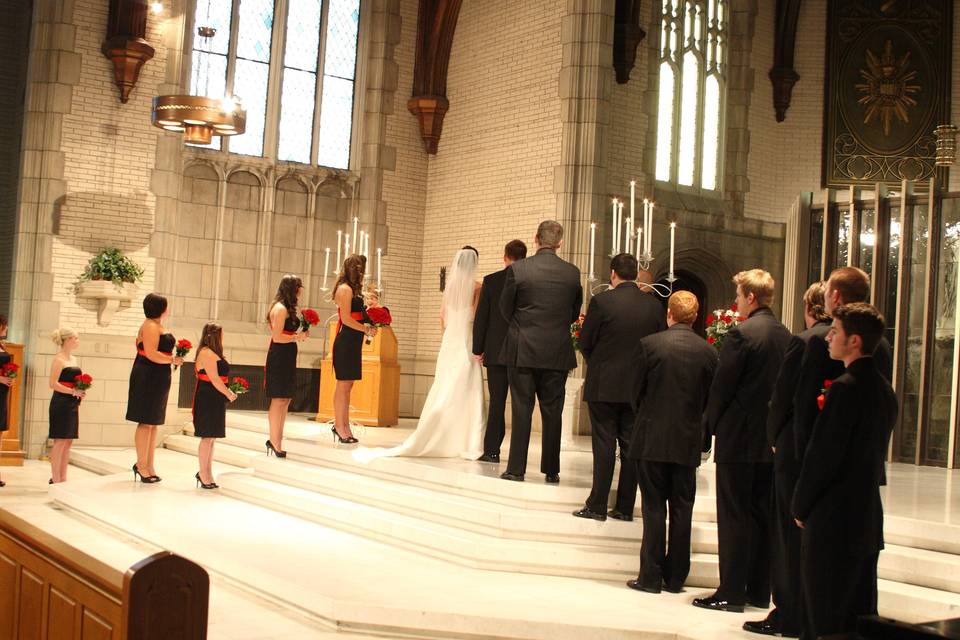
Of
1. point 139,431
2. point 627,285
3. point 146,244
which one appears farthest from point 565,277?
point 146,244

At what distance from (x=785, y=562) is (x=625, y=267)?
224 centimetres

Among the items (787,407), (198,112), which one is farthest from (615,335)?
(198,112)

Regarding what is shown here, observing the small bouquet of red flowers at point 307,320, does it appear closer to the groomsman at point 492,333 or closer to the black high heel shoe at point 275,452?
the black high heel shoe at point 275,452

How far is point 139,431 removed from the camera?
9.29m

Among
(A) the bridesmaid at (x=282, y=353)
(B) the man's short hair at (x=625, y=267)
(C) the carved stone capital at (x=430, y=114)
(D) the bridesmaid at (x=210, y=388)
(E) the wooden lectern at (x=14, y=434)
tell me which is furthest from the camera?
(C) the carved stone capital at (x=430, y=114)

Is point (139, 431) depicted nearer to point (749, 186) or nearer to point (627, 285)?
point (627, 285)

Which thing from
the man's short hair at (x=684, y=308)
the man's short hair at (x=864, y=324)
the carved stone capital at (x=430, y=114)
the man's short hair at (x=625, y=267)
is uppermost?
the carved stone capital at (x=430, y=114)

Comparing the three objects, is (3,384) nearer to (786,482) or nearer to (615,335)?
(615,335)

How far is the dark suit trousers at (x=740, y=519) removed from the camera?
5734mm

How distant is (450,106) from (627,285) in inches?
344

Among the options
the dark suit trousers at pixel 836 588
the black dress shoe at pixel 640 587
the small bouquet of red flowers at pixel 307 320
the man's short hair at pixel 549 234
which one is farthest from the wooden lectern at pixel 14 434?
the dark suit trousers at pixel 836 588

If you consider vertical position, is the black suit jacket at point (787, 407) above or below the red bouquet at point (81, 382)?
above

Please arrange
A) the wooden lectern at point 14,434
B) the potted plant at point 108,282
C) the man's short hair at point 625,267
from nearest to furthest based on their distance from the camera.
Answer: the man's short hair at point 625,267, the wooden lectern at point 14,434, the potted plant at point 108,282

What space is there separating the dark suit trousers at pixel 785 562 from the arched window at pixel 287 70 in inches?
415
